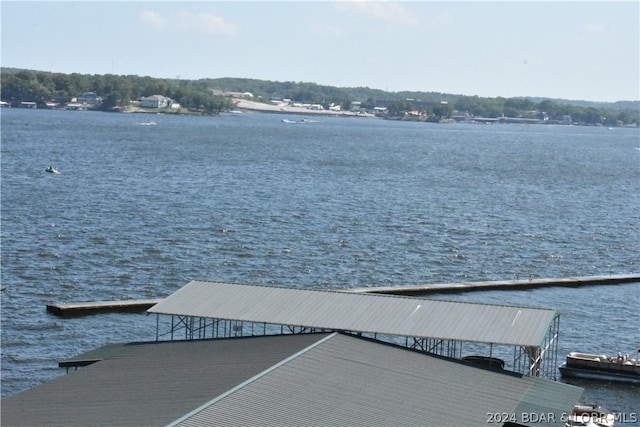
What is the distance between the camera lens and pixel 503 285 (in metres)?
63.6

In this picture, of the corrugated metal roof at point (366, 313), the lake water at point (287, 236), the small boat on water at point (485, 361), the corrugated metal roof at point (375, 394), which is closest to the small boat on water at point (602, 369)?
the lake water at point (287, 236)

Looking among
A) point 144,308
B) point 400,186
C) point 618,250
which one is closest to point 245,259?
point 144,308

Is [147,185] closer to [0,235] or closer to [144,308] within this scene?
[0,235]

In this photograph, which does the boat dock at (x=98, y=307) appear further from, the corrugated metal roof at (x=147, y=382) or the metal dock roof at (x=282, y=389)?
the metal dock roof at (x=282, y=389)

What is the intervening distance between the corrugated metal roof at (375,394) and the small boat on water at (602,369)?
11155mm

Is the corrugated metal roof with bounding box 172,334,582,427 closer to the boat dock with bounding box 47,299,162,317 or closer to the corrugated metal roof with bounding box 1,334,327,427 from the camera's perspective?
the corrugated metal roof with bounding box 1,334,327,427

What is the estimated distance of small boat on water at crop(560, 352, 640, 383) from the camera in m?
46.6

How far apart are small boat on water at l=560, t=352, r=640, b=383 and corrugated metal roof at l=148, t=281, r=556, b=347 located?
24.5 ft

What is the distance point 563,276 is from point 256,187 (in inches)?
2058

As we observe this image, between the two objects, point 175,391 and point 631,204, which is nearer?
point 175,391

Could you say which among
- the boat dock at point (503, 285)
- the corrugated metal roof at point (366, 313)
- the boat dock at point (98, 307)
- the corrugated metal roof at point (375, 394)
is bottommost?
the boat dock at point (98, 307)

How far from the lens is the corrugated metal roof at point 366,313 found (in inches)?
1489

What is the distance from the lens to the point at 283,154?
17125cm

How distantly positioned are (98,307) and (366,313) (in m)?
19.1
